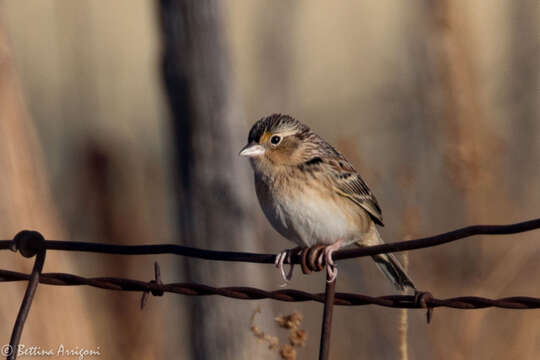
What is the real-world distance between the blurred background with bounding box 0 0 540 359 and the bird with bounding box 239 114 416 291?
0.84ft

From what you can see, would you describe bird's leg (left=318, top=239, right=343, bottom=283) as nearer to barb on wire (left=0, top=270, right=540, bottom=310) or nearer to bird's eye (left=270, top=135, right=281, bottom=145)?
barb on wire (left=0, top=270, right=540, bottom=310)

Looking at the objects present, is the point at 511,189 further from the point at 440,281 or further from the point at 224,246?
the point at 224,246

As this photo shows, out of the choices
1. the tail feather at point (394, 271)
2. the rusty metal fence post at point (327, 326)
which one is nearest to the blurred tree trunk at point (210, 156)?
the tail feather at point (394, 271)

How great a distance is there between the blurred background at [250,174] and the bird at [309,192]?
256 millimetres

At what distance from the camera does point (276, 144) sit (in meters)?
5.48

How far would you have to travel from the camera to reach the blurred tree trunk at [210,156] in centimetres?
717

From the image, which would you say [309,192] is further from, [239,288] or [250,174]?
[250,174]

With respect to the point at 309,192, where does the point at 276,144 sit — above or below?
above

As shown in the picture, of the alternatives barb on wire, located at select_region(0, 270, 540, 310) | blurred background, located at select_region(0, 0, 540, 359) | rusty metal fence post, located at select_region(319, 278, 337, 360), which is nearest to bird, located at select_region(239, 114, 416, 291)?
blurred background, located at select_region(0, 0, 540, 359)

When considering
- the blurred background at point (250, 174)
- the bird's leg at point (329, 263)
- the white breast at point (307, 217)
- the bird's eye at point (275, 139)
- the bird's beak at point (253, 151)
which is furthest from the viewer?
the blurred background at point (250, 174)

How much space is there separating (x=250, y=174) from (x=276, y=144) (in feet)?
6.34

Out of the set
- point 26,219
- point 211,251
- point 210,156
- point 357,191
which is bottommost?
point 26,219

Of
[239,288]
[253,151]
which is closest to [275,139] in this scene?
[253,151]

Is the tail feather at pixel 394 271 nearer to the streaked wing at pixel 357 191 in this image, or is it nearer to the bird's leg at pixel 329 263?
the streaked wing at pixel 357 191
